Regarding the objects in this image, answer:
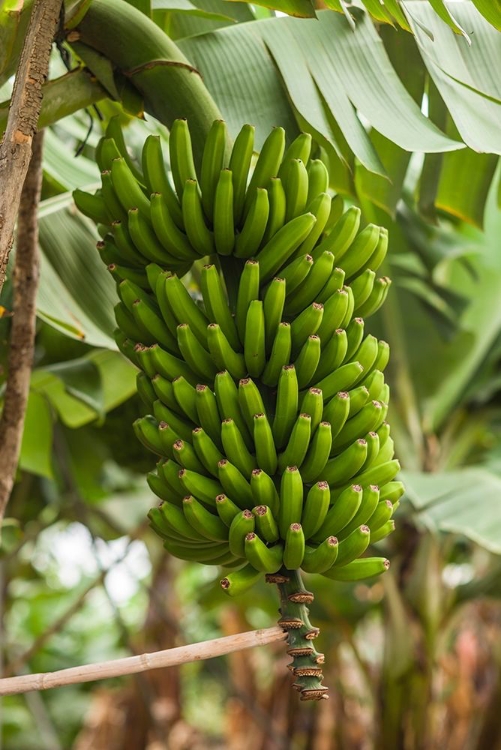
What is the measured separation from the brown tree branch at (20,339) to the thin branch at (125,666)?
0.43 metres

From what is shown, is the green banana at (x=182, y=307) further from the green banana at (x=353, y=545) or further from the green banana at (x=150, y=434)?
the green banana at (x=353, y=545)

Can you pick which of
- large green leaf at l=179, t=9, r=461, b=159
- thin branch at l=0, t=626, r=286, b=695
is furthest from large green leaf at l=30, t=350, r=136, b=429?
thin branch at l=0, t=626, r=286, b=695

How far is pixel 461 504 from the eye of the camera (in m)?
1.77

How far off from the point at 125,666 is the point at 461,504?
1263 mm

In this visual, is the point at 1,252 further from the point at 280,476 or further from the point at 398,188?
the point at 398,188

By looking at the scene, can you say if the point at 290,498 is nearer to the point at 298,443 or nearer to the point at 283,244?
the point at 298,443

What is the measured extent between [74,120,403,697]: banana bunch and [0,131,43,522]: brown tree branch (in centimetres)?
19

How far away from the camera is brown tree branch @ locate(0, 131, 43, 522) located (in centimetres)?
107

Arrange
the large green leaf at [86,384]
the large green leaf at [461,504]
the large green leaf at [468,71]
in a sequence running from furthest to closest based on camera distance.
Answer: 1. the large green leaf at [461,504]
2. the large green leaf at [86,384]
3. the large green leaf at [468,71]

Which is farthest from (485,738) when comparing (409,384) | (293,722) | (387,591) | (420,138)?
(420,138)

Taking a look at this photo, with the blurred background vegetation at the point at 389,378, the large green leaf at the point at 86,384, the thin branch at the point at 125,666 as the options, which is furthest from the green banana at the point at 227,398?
the large green leaf at the point at 86,384

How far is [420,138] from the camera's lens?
0.94 m

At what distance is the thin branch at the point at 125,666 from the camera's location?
Result: 2.17ft

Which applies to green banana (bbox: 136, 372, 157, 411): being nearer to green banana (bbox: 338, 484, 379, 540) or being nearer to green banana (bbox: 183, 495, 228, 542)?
green banana (bbox: 183, 495, 228, 542)
